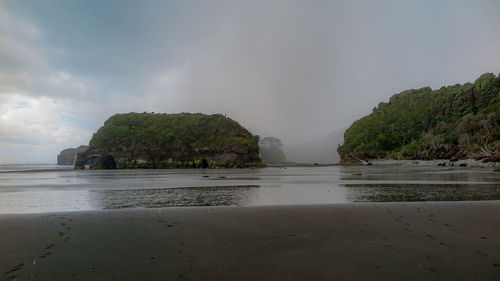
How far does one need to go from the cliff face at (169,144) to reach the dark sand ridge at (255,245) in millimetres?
83044

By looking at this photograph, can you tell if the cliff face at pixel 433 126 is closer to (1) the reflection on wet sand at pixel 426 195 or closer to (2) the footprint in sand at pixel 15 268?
(1) the reflection on wet sand at pixel 426 195

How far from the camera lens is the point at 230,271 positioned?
13.7ft

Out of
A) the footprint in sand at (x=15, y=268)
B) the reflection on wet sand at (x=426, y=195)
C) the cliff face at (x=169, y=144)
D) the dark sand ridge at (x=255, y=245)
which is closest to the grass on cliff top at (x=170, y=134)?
the cliff face at (x=169, y=144)

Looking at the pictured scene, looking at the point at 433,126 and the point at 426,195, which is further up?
the point at 433,126

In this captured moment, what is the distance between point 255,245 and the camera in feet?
17.7

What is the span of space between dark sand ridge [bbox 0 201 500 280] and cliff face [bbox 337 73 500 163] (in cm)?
5853

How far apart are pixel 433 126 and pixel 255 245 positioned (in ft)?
467

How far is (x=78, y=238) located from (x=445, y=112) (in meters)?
144

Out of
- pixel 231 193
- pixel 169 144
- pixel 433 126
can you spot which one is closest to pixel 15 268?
pixel 231 193

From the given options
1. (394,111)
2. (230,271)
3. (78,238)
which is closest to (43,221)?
(78,238)

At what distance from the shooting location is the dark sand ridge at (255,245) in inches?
162

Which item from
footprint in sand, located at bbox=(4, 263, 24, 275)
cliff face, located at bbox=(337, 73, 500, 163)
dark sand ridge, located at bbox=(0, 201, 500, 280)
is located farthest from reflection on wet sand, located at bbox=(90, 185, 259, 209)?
cliff face, located at bbox=(337, 73, 500, 163)

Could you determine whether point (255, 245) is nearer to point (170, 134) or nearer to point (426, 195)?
point (426, 195)

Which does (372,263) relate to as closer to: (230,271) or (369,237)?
(369,237)
